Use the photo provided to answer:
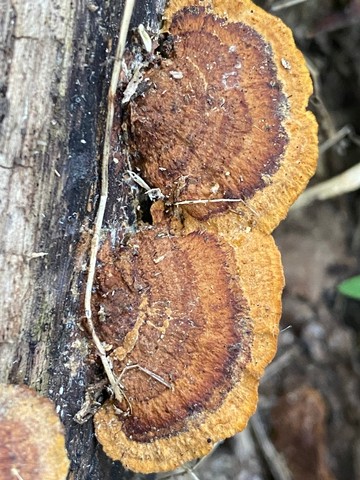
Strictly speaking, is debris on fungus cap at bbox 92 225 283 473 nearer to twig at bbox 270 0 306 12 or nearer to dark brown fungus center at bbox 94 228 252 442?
dark brown fungus center at bbox 94 228 252 442

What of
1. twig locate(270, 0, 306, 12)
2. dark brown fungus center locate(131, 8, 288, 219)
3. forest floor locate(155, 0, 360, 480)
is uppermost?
twig locate(270, 0, 306, 12)

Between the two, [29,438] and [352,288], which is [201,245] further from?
[352,288]

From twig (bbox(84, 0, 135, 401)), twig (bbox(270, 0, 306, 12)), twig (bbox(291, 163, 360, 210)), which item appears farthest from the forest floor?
twig (bbox(84, 0, 135, 401))

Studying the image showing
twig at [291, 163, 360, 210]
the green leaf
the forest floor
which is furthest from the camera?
the forest floor

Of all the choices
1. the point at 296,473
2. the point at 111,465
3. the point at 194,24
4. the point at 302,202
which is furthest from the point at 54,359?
the point at 296,473

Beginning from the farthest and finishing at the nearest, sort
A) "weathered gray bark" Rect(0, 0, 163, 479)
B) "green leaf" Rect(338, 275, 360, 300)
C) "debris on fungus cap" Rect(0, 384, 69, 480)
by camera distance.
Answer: "green leaf" Rect(338, 275, 360, 300), "weathered gray bark" Rect(0, 0, 163, 479), "debris on fungus cap" Rect(0, 384, 69, 480)

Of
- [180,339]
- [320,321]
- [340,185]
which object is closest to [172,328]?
[180,339]

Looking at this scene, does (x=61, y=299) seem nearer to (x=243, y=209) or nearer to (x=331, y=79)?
(x=243, y=209)
